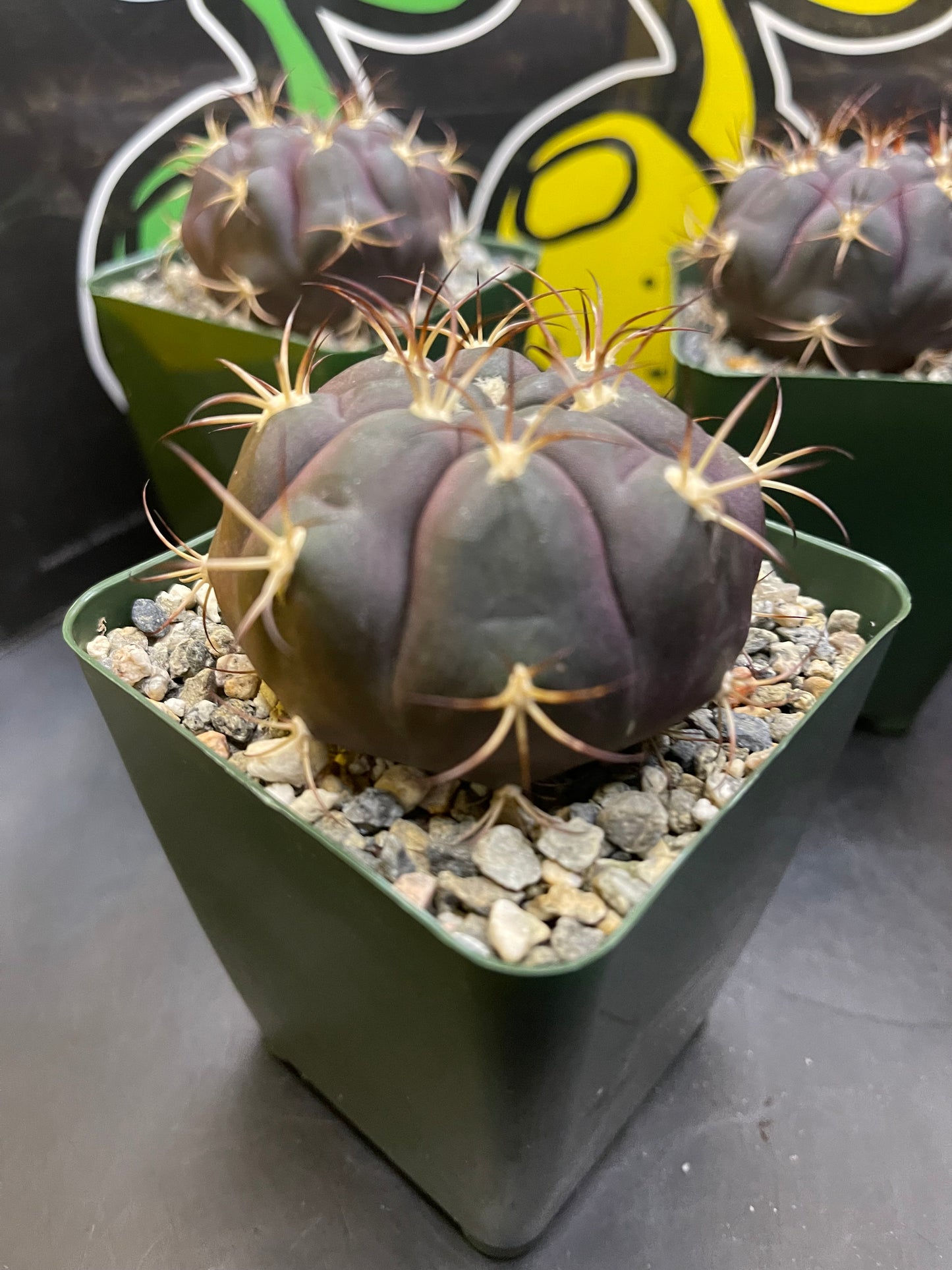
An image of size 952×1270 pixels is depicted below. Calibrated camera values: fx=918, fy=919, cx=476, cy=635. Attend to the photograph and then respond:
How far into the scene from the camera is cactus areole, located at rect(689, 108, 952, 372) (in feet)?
2.75

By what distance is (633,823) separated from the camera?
467 mm

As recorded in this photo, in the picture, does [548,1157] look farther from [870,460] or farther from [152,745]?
[870,460]

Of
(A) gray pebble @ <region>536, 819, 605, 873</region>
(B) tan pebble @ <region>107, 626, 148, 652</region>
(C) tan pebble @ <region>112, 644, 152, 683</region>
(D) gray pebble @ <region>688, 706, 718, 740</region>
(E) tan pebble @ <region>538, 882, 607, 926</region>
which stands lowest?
(D) gray pebble @ <region>688, 706, 718, 740</region>

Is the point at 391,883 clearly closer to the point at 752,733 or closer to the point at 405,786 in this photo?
the point at 405,786

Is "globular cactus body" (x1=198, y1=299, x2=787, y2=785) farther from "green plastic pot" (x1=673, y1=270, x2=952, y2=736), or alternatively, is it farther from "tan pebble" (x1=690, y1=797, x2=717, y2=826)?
"green plastic pot" (x1=673, y1=270, x2=952, y2=736)

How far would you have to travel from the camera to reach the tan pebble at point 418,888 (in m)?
0.43

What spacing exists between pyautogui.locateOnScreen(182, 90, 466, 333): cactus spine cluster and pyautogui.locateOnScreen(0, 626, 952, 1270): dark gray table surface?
1.92 feet

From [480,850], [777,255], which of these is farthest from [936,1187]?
[777,255]

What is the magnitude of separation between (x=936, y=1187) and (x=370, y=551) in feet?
2.21

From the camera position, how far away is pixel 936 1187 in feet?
2.28

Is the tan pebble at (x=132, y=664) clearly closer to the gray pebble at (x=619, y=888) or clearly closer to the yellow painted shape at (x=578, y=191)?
the gray pebble at (x=619, y=888)

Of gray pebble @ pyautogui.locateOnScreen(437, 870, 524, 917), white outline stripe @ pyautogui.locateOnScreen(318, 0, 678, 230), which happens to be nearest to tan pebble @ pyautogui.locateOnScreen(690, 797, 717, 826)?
gray pebble @ pyautogui.locateOnScreen(437, 870, 524, 917)

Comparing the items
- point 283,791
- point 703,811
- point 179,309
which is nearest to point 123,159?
point 179,309

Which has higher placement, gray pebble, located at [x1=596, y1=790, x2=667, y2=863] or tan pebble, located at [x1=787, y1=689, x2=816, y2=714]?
gray pebble, located at [x1=596, y1=790, x2=667, y2=863]
